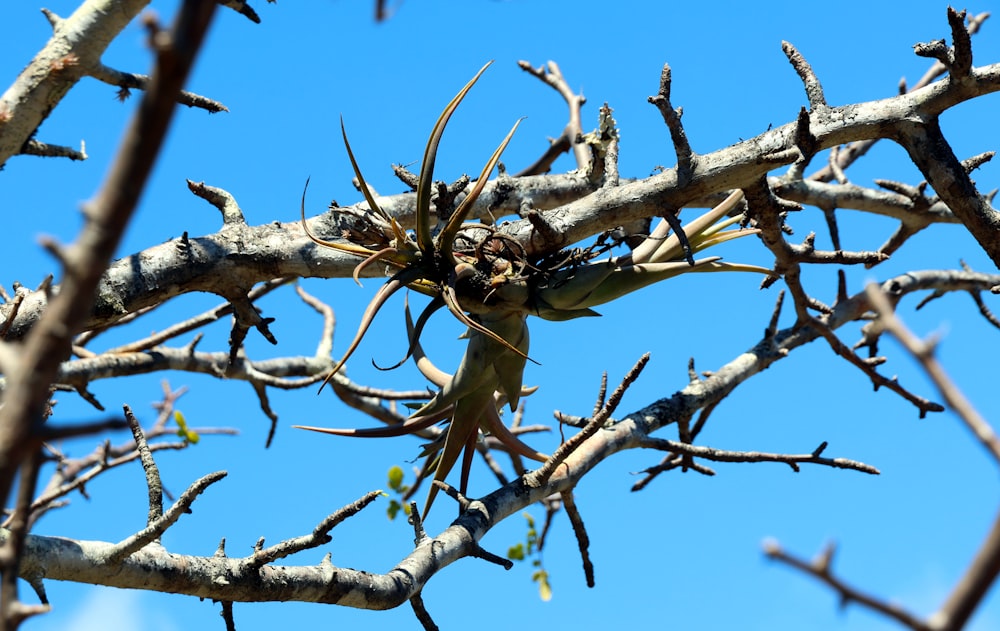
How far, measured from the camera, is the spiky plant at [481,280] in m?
2.61

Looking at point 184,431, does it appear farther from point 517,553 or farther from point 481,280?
point 481,280

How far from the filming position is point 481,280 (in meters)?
2.75

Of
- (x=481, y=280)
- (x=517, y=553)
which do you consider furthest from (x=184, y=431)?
(x=481, y=280)

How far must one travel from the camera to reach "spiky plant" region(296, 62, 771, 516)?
2.61 m

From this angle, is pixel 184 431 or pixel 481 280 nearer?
pixel 481 280

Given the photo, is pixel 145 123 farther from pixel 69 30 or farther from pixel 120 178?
pixel 69 30

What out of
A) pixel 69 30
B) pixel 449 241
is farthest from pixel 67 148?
pixel 449 241

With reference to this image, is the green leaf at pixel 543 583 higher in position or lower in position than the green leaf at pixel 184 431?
lower

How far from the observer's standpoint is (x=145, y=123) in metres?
0.84

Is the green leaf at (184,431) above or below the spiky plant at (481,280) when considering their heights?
above

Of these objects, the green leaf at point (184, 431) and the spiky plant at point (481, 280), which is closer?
the spiky plant at point (481, 280)

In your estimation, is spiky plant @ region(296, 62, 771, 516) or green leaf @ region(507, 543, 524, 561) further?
green leaf @ region(507, 543, 524, 561)

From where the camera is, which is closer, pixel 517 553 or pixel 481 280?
pixel 481 280

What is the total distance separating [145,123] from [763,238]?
298 centimetres
